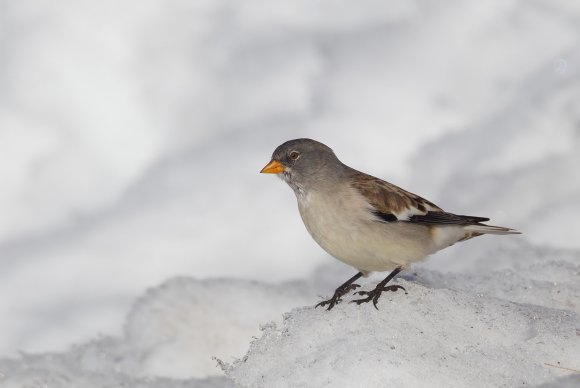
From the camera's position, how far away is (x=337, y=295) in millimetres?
5652

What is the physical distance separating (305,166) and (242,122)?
3395mm

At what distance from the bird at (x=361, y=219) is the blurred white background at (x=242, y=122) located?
142cm

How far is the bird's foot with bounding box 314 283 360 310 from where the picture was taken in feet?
18.0

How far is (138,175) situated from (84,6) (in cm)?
203

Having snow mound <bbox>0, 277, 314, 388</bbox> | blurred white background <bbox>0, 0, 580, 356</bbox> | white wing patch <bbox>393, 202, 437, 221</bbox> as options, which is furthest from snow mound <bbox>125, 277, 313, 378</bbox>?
white wing patch <bbox>393, 202, 437, 221</bbox>

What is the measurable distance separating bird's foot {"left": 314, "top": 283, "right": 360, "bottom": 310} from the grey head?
0.64m

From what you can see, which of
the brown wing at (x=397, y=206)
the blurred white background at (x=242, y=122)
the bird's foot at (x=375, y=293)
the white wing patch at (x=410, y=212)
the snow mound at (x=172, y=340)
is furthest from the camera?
the blurred white background at (x=242, y=122)

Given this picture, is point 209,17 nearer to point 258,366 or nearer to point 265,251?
point 265,251

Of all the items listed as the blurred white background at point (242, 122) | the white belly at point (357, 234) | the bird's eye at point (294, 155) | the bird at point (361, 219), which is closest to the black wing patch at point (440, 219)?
the bird at point (361, 219)

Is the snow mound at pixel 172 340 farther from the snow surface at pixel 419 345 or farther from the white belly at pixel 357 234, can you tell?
the white belly at pixel 357 234

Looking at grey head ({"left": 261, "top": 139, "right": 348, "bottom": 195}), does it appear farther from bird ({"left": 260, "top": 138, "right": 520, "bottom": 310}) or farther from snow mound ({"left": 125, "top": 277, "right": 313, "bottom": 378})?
snow mound ({"left": 125, "top": 277, "right": 313, "bottom": 378})

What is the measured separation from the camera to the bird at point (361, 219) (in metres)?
5.63

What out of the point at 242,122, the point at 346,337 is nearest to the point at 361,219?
the point at 346,337

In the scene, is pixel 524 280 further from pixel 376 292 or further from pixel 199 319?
pixel 199 319
